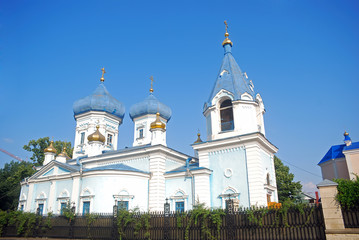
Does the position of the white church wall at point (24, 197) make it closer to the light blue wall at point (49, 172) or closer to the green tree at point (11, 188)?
the light blue wall at point (49, 172)

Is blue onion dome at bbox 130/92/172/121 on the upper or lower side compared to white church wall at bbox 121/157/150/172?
upper

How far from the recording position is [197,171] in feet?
47.8

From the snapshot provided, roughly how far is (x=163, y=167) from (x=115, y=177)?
2906 millimetres

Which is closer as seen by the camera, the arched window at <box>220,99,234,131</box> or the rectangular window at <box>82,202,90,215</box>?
the rectangular window at <box>82,202,90,215</box>

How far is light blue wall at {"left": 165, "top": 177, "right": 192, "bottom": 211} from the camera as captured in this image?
48.3ft

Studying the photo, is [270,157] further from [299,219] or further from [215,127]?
[299,219]

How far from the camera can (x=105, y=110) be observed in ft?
76.7

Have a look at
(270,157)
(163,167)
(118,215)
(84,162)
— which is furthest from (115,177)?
(270,157)

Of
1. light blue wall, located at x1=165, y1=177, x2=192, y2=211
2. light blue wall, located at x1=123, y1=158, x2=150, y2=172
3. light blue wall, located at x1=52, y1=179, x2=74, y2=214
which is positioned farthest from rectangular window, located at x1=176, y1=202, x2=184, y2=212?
light blue wall, located at x1=52, y1=179, x2=74, y2=214

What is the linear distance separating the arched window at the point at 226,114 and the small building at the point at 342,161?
419 inches

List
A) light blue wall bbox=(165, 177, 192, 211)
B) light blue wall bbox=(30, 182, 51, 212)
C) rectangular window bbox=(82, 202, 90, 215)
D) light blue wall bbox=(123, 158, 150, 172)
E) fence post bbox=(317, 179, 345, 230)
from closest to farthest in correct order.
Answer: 1. fence post bbox=(317, 179, 345, 230)
2. light blue wall bbox=(165, 177, 192, 211)
3. rectangular window bbox=(82, 202, 90, 215)
4. light blue wall bbox=(123, 158, 150, 172)
5. light blue wall bbox=(30, 182, 51, 212)

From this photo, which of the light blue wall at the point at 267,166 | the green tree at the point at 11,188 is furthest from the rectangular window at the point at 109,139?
the light blue wall at the point at 267,166

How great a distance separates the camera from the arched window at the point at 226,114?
15316mm

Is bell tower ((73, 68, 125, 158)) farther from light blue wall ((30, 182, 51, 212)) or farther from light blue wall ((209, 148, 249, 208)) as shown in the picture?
light blue wall ((209, 148, 249, 208))
